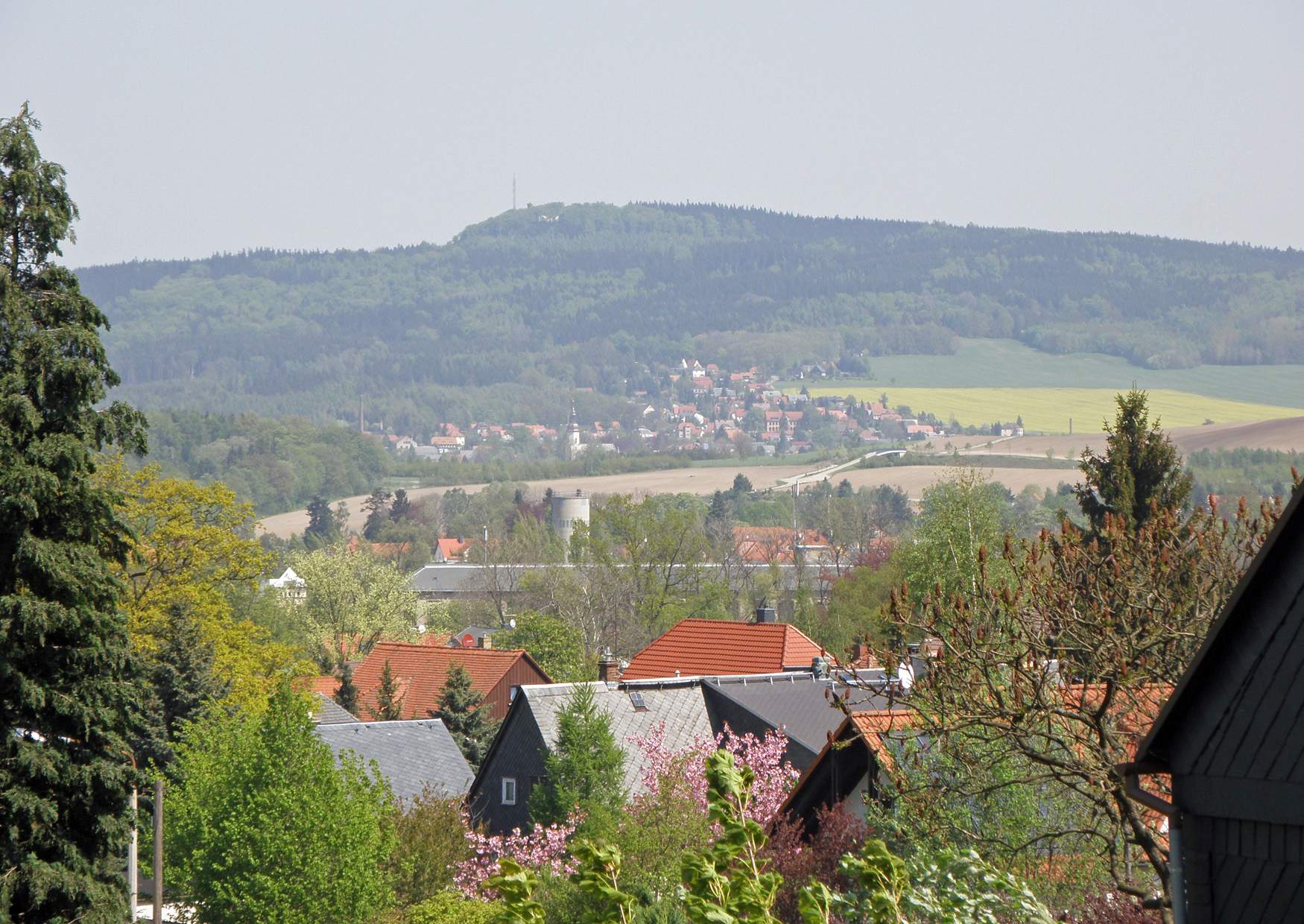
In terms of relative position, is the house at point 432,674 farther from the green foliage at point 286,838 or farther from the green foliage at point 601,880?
the green foliage at point 601,880

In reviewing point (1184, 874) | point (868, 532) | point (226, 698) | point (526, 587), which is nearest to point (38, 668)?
point (1184, 874)

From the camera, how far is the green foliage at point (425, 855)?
29.0 m

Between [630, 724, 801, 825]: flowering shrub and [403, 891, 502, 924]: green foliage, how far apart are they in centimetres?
348

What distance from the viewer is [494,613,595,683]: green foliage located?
213 ft

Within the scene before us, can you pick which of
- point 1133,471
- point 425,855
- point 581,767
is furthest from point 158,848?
point 1133,471

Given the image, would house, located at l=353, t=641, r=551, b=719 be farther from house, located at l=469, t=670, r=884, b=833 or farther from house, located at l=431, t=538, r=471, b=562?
house, located at l=431, t=538, r=471, b=562

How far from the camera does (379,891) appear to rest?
26031mm

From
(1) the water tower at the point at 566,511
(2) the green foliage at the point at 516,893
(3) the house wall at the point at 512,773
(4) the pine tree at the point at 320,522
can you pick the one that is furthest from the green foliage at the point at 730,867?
(4) the pine tree at the point at 320,522

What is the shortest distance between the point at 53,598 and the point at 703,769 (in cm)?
1167

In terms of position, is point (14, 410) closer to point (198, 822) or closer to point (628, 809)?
point (198, 822)

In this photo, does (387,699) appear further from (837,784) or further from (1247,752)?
(1247,752)

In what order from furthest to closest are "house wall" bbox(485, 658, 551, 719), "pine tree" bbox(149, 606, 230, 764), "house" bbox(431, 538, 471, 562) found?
"house" bbox(431, 538, 471, 562)
"house wall" bbox(485, 658, 551, 719)
"pine tree" bbox(149, 606, 230, 764)

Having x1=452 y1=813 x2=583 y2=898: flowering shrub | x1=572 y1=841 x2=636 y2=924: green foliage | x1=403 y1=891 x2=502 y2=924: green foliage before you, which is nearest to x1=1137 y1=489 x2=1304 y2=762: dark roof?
x1=572 y1=841 x2=636 y2=924: green foliage

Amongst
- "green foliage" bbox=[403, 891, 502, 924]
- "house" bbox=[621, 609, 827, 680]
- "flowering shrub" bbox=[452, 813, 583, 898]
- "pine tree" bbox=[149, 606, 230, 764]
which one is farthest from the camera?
"house" bbox=[621, 609, 827, 680]
